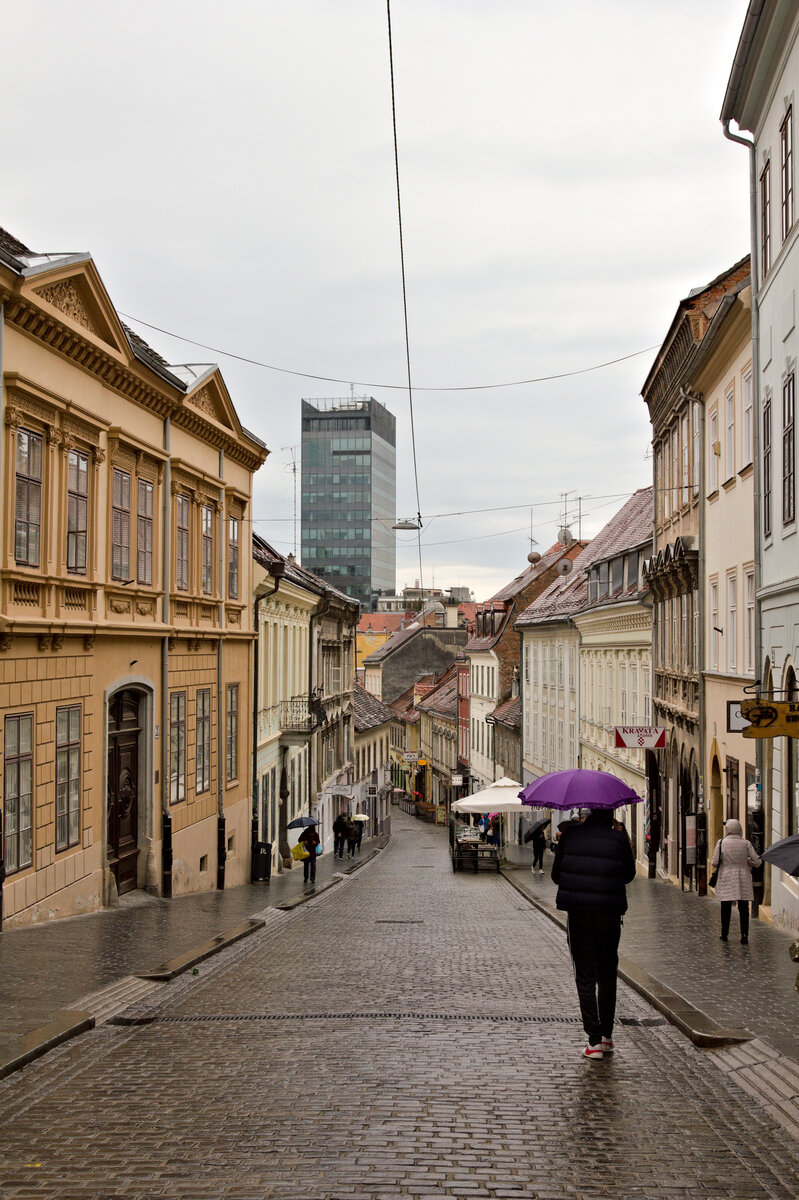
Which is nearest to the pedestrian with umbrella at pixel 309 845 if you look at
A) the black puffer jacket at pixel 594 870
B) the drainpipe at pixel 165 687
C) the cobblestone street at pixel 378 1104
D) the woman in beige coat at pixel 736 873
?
the drainpipe at pixel 165 687

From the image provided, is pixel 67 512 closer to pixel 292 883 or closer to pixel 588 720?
pixel 292 883

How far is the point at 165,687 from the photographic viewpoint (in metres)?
21.4

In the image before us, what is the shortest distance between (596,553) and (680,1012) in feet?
117

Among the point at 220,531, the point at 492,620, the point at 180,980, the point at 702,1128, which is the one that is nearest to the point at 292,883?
the point at 220,531

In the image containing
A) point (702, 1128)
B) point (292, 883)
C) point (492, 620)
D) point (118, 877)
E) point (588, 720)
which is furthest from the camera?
point (492, 620)

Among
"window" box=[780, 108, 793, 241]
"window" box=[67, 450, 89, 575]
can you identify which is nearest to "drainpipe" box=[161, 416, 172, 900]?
"window" box=[67, 450, 89, 575]

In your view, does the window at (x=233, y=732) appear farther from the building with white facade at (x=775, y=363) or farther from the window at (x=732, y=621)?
the building with white facade at (x=775, y=363)

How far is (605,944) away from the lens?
28.4 feet

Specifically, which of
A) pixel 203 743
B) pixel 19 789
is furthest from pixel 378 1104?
pixel 203 743

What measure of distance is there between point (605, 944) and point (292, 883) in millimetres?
20394

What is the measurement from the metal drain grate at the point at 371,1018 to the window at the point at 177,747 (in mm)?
12264

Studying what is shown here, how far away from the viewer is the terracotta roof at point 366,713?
57.9m

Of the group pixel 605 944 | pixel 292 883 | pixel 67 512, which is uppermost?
pixel 67 512

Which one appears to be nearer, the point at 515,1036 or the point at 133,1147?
the point at 133,1147
